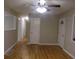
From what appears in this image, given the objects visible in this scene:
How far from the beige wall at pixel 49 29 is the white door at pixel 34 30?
285mm

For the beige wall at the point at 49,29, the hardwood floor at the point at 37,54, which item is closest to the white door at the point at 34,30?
the beige wall at the point at 49,29

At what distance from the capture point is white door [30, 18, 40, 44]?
8625mm

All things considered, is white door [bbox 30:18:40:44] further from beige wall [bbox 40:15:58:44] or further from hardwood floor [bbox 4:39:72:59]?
hardwood floor [bbox 4:39:72:59]

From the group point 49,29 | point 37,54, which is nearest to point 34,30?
point 49,29

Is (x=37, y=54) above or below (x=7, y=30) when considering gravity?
below

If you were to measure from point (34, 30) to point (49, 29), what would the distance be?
3.74ft

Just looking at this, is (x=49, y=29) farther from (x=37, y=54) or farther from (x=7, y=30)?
(x=7, y=30)

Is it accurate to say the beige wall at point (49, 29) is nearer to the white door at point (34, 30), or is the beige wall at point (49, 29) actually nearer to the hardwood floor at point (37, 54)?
the white door at point (34, 30)

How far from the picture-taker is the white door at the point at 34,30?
8625 mm

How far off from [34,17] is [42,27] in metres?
0.96

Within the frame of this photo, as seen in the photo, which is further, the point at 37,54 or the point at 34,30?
the point at 34,30

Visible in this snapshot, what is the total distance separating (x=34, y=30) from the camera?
341 inches

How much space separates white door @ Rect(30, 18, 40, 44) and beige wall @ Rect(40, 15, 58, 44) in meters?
0.29
